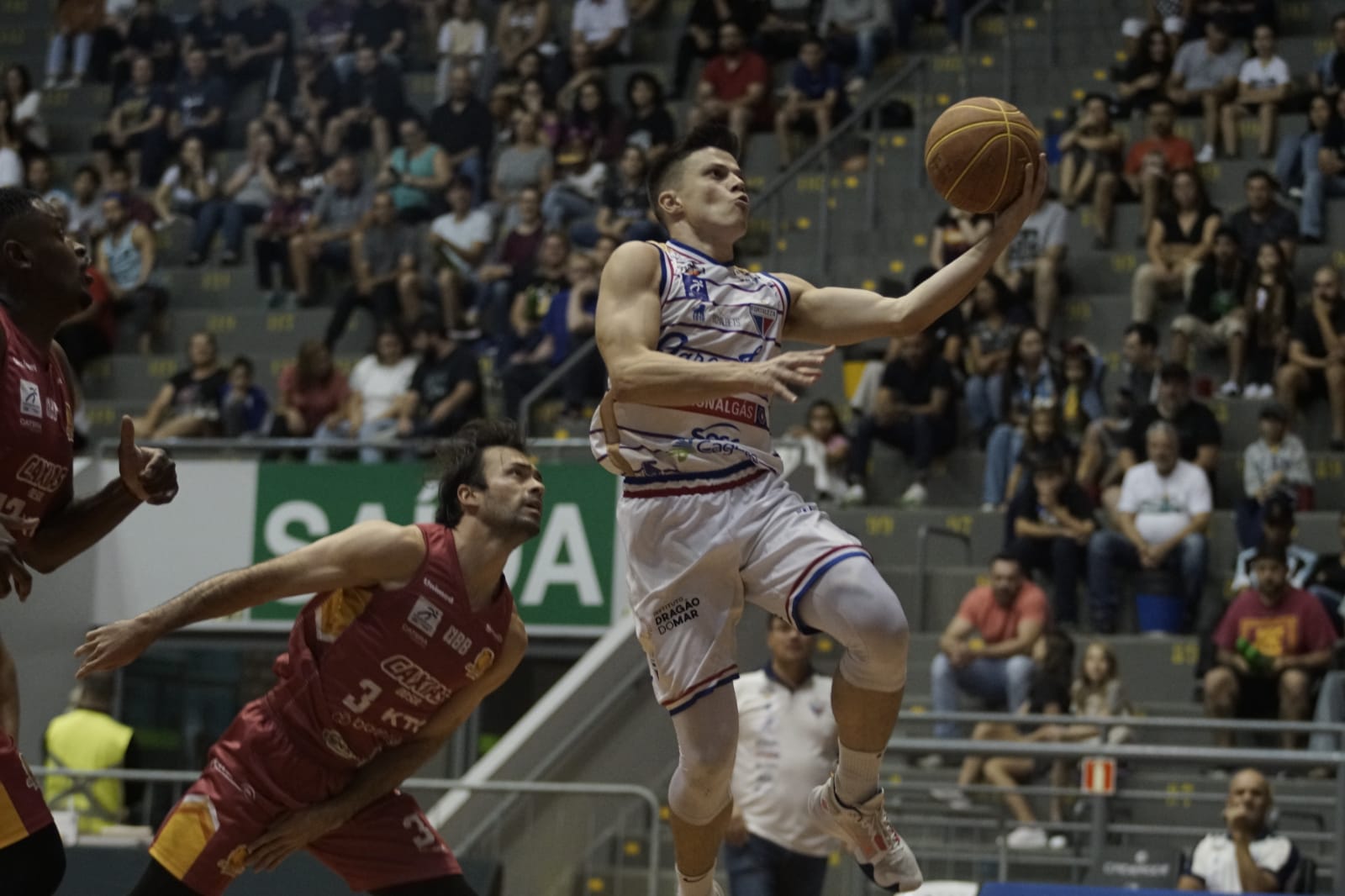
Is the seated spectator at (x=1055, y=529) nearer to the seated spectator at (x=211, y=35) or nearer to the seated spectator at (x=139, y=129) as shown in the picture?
the seated spectator at (x=139, y=129)

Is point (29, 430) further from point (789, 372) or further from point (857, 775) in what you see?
point (857, 775)

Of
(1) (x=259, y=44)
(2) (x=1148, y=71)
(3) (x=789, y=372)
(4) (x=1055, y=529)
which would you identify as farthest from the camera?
(1) (x=259, y=44)

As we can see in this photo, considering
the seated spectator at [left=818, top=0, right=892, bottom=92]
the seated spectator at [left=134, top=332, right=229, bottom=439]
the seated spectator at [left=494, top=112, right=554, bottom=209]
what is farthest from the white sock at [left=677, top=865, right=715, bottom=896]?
the seated spectator at [left=818, top=0, right=892, bottom=92]

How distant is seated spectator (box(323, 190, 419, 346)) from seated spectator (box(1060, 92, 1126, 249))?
18.5ft

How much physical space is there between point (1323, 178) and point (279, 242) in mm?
9588

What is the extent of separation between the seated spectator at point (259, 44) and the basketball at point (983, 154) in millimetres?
15499

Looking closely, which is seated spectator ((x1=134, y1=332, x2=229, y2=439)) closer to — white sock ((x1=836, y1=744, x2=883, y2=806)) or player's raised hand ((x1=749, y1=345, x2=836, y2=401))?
white sock ((x1=836, y1=744, x2=883, y2=806))

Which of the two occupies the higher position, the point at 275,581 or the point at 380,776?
the point at 275,581

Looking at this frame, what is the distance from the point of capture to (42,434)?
565 cm

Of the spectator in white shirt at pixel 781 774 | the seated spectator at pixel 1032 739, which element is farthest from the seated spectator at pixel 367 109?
the spectator in white shirt at pixel 781 774

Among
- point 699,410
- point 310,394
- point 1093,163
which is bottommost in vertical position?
point 699,410

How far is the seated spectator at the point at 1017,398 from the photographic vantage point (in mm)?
13805

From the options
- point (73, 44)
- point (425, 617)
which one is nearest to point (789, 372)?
point (425, 617)

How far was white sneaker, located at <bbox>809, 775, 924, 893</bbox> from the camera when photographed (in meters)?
6.36
